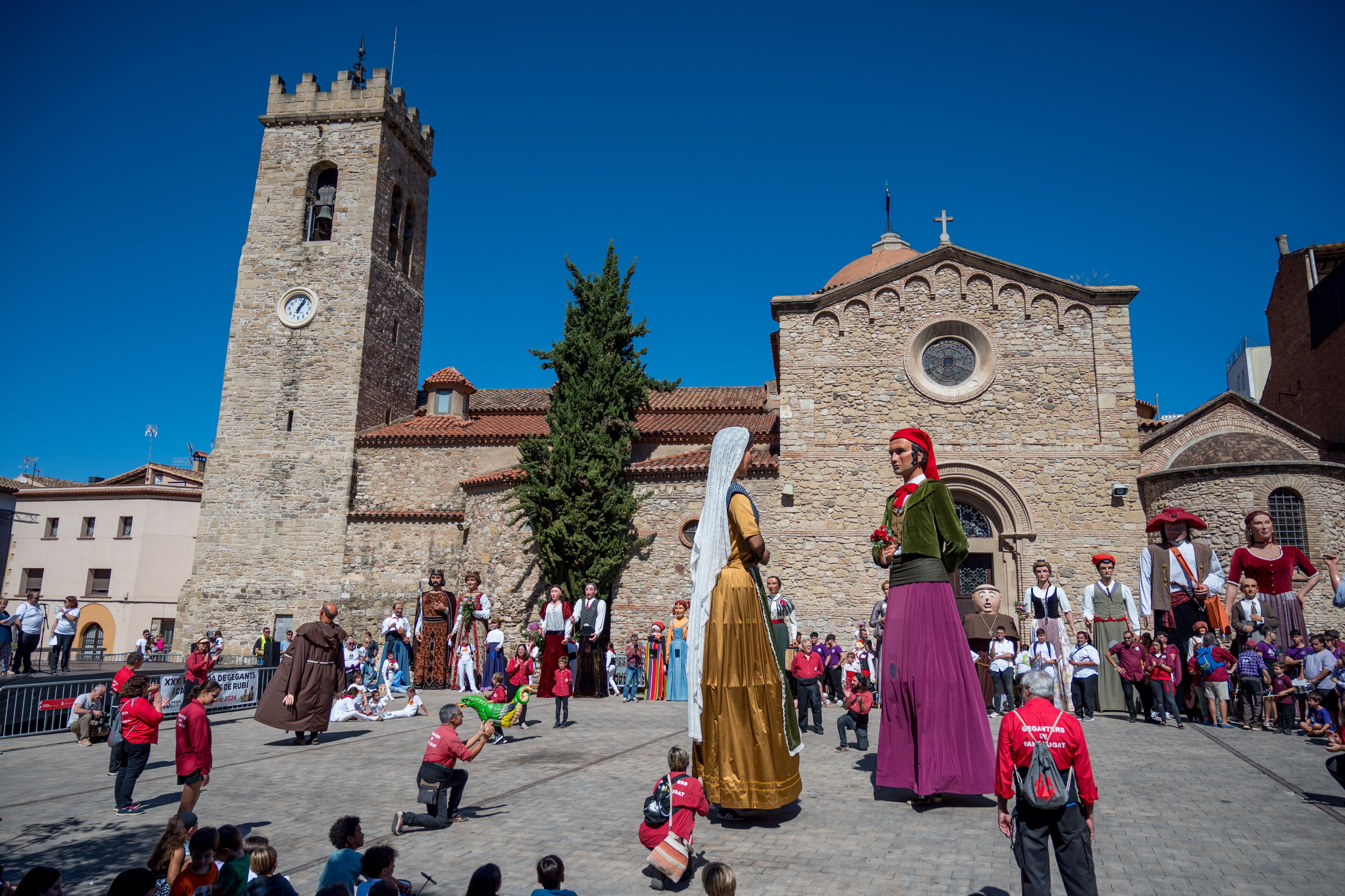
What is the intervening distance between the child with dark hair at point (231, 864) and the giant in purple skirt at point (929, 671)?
4.52 m

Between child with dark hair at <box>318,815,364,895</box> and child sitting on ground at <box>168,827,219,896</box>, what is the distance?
57 centimetres

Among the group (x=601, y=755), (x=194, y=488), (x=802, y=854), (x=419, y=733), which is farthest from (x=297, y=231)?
(x=802, y=854)

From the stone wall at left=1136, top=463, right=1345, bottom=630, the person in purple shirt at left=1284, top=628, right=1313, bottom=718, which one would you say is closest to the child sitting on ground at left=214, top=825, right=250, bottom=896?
the person in purple shirt at left=1284, top=628, right=1313, bottom=718

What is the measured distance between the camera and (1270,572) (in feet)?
34.2

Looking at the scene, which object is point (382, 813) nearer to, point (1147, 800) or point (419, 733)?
point (419, 733)

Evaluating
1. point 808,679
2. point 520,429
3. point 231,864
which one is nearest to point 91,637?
point 520,429

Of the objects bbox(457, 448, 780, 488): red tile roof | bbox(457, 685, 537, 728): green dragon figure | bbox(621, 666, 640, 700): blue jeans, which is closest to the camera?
bbox(457, 685, 537, 728): green dragon figure

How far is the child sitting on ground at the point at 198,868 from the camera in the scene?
4090 millimetres

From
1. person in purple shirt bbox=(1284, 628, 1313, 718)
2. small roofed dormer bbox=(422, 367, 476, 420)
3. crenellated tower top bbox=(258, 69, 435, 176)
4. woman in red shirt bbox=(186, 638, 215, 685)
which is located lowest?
woman in red shirt bbox=(186, 638, 215, 685)

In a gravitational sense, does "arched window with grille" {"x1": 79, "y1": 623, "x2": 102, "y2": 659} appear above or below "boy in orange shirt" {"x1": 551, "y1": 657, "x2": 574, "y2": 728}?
below

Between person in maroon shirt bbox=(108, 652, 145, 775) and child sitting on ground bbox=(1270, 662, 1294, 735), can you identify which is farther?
child sitting on ground bbox=(1270, 662, 1294, 735)

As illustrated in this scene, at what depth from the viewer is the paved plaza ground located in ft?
15.4

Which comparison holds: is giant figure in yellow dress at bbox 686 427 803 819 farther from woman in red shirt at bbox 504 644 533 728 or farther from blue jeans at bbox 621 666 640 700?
blue jeans at bbox 621 666 640 700

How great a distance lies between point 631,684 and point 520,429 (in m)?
11.2
